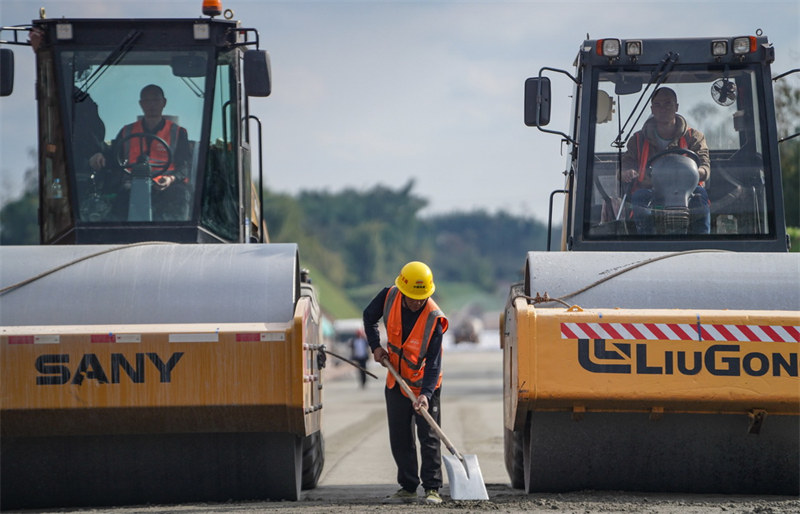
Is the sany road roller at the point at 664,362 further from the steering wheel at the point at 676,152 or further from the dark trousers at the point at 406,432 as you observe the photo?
the dark trousers at the point at 406,432

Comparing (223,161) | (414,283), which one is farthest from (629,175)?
(223,161)

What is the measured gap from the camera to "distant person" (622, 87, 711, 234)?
8.75m

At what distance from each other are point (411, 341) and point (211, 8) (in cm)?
322

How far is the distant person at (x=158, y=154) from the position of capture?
899 cm

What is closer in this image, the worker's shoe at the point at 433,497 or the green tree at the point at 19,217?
the worker's shoe at the point at 433,497

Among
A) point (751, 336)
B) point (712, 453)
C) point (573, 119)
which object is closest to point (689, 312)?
point (751, 336)

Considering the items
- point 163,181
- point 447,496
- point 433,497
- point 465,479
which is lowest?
point 447,496

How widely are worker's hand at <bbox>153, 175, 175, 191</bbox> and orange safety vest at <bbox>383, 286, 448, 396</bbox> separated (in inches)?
77.6

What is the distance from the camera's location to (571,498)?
7418 millimetres

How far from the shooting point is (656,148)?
887 centimetres

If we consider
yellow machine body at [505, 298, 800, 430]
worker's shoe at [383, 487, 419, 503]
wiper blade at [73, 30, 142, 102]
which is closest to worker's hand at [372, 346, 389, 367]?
worker's shoe at [383, 487, 419, 503]

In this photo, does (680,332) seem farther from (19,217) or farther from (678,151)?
(19,217)

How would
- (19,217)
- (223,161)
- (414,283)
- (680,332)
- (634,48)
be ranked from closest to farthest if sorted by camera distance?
(680,332) < (414,283) < (634,48) < (223,161) < (19,217)

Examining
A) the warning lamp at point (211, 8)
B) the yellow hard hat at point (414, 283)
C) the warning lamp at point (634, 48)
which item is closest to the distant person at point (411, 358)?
the yellow hard hat at point (414, 283)
